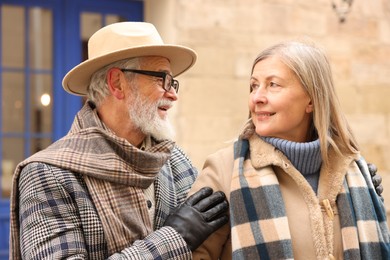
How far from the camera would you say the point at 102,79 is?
2.62 metres

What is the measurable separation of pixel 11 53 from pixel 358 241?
3.95m

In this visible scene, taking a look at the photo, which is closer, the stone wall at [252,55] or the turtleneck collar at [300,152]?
the turtleneck collar at [300,152]

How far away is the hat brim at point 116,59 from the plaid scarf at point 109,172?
208mm

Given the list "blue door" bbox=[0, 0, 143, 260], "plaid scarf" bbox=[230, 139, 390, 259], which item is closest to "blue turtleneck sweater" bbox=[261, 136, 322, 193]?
"plaid scarf" bbox=[230, 139, 390, 259]

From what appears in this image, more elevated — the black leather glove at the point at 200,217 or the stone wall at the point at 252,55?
the stone wall at the point at 252,55

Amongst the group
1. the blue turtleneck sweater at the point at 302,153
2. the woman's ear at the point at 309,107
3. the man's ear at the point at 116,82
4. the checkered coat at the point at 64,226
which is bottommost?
the checkered coat at the point at 64,226

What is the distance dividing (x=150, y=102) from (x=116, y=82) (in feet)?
0.53

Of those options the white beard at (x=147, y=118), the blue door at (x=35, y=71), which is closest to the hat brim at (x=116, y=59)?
the white beard at (x=147, y=118)

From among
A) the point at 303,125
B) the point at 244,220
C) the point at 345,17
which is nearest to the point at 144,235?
the point at 244,220

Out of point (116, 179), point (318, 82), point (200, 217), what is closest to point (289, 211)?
Answer: point (200, 217)

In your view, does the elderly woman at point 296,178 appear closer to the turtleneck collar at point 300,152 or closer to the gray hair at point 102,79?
the turtleneck collar at point 300,152

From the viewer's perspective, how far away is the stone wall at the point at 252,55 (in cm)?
542

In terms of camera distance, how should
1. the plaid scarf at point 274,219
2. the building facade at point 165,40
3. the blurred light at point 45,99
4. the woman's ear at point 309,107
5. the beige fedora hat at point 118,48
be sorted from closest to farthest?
the plaid scarf at point 274,219 → the woman's ear at point 309,107 → the beige fedora hat at point 118,48 → the building facade at point 165,40 → the blurred light at point 45,99

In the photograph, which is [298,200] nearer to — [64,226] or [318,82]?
[318,82]
